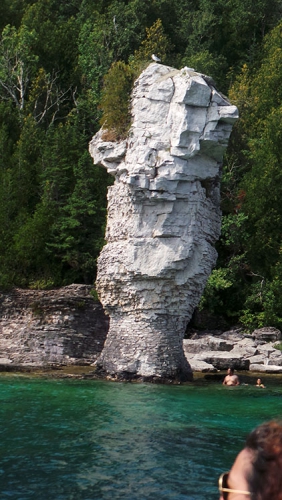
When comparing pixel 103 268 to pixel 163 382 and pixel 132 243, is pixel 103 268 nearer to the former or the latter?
pixel 132 243

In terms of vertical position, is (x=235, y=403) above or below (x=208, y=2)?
below

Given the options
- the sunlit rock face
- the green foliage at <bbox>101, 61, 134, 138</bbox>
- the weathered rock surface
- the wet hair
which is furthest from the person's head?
the weathered rock surface

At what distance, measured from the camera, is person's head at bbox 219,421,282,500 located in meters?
2.09

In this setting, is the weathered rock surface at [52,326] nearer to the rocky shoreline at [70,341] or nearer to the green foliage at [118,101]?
the rocky shoreline at [70,341]

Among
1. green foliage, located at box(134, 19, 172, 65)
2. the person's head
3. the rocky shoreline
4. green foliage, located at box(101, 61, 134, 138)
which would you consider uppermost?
green foliage, located at box(134, 19, 172, 65)

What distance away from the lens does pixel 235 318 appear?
3142 cm

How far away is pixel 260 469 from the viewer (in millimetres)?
2094

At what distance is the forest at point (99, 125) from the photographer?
28938 mm

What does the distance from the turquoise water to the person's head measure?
7.32 m

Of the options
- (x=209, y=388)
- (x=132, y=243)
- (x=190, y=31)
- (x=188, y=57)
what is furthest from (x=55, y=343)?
(x=190, y=31)

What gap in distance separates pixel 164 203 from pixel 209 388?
5.47 meters

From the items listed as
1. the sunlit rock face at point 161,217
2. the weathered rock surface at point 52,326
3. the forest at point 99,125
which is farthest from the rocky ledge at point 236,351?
the weathered rock surface at point 52,326

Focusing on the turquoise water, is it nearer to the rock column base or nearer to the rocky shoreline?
the rock column base

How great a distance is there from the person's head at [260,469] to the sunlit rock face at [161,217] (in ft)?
61.3
